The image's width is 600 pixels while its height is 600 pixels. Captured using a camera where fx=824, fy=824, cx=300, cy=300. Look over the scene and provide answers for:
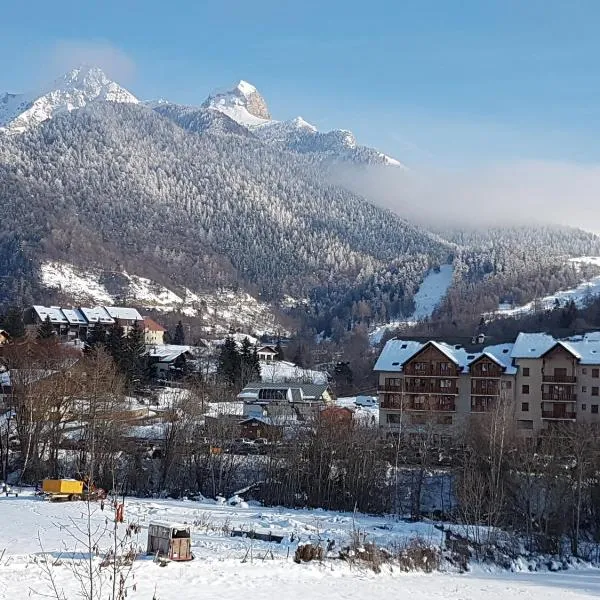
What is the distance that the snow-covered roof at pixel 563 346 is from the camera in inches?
2958

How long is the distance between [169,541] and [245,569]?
2877 millimetres

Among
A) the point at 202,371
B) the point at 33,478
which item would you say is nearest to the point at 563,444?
the point at 33,478

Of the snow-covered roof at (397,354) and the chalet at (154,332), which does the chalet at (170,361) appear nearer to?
the snow-covered roof at (397,354)

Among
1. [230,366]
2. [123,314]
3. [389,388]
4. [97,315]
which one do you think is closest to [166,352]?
[230,366]

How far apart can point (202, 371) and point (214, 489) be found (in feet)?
203

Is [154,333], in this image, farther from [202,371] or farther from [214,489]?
[214,489]

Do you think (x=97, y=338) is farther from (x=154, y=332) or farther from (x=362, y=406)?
(x=154, y=332)

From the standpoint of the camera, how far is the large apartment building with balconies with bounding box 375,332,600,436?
244ft

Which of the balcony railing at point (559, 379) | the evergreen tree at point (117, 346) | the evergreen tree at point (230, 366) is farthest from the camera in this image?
the evergreen tree at point (230, 366)

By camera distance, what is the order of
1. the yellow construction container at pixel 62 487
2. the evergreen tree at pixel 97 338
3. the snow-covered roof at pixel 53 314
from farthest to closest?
the snow-covered roof at pixel 53 314
the evergreen tree at pixel 97 338
the yellow construction container at pixel 62 487

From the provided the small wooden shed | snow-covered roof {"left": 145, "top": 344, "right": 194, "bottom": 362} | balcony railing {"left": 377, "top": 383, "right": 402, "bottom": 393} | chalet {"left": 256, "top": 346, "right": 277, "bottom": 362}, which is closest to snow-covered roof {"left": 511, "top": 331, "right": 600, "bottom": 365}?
balcony railing {"left": 377, "top": 383, "right": 402, "bottom": 393}

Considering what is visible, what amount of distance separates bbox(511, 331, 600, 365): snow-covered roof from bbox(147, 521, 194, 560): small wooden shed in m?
53.9

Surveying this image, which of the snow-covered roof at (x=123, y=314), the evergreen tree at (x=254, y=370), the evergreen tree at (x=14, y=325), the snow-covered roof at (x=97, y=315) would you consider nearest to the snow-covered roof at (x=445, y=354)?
the evergreen tree at (x=254, y=370)

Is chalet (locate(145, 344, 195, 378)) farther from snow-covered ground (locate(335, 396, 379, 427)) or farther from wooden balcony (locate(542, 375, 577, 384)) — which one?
wooden balcony (locate(542, 375, 577, 384))
